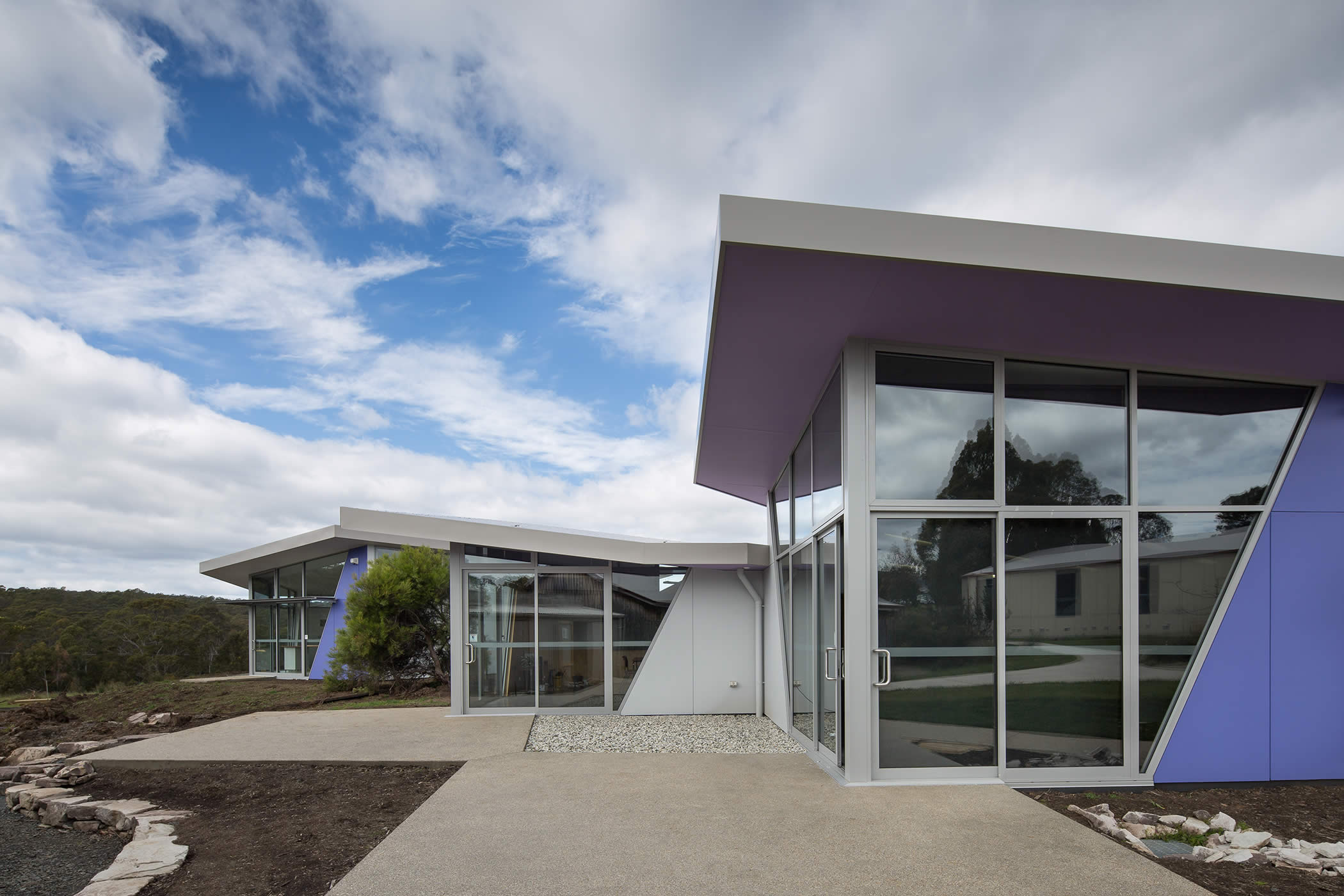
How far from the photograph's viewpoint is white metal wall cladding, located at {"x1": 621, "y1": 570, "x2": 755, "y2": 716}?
10.6 m

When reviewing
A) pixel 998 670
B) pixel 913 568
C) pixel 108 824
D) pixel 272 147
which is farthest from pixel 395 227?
pixel 998 670

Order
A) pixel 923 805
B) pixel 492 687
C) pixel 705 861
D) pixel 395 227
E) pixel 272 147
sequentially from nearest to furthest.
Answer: pixel 705 861 < pixel 923 805 < pixel 272 147 < pixel 492 687 < pixel 395 227

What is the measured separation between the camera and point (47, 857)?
5270 mm

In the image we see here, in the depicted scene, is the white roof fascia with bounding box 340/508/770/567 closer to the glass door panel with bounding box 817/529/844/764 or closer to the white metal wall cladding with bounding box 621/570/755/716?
the white metal wall cladding with bounding box 621/570/755/716

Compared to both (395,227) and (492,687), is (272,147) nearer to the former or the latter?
(395,227)

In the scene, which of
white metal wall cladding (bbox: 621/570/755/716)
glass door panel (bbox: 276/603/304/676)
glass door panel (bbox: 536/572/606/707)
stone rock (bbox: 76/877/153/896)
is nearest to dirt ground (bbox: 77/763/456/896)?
stone rock (bbox: 76/877/153/896)

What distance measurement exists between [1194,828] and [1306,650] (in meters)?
2.39

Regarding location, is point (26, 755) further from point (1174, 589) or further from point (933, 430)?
point (1174, 589)

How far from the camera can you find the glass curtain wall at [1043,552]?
223 inches

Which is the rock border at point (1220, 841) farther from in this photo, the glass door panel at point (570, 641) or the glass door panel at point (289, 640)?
the glass door panel at point (289, 640)

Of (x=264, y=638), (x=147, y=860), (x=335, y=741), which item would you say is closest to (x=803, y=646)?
(x=335, y=741)

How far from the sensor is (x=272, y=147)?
9.00 m

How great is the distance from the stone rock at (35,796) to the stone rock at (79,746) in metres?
1.71

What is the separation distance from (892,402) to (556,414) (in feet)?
39.0
